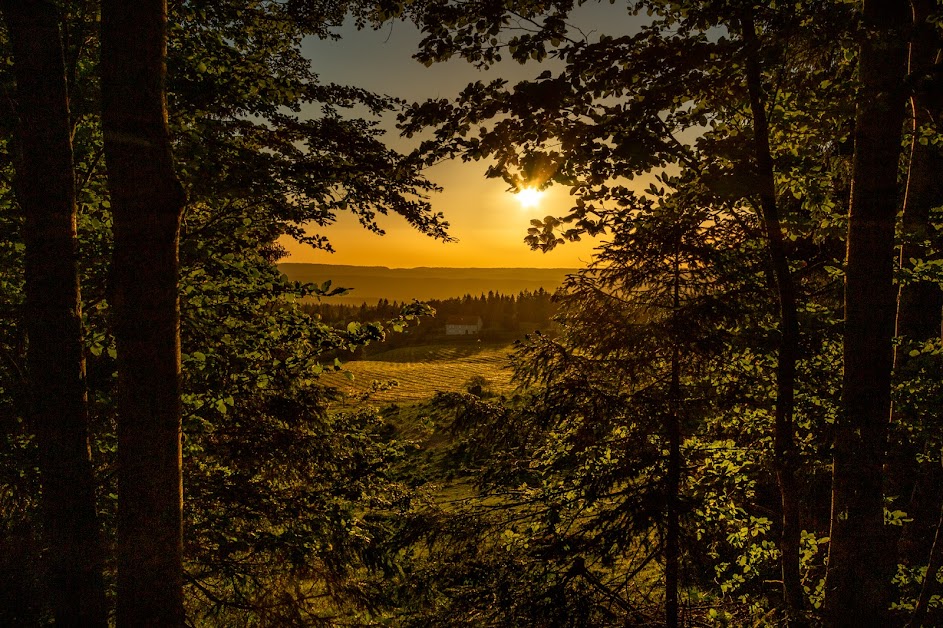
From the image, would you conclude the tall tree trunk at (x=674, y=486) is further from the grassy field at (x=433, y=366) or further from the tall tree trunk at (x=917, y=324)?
the grassy field at (x=433, y=366)

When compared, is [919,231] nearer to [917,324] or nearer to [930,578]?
[917,324]

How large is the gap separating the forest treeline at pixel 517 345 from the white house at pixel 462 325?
107m

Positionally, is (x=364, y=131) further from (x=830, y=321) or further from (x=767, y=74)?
(x=830, y=321)

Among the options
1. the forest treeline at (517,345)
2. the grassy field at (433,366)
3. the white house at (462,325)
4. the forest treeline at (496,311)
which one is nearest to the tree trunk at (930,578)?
the forest treeline at (517,345)

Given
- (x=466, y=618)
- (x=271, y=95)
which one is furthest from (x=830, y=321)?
(x=271, y=95)

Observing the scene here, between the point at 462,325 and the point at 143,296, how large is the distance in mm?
116847

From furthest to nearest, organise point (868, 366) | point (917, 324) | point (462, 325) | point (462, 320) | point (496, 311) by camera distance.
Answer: point (496, 311), point (462, 320), point (462, 325), point (917, 324), point (868, 366)

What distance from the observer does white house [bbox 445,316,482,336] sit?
117 metres

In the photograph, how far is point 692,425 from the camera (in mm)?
6441

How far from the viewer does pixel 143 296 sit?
3.06m

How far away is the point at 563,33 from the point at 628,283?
3.45 m

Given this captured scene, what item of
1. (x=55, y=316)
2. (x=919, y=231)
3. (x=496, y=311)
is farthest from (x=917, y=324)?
(x=496, y=311)

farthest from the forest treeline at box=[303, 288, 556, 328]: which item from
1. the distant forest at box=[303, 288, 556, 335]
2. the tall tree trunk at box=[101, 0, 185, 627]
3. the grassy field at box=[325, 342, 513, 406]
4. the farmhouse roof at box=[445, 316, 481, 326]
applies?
the tall tree trunk at box=[101, 0, 185, 627]

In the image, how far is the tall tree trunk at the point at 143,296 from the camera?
9.92 ft
